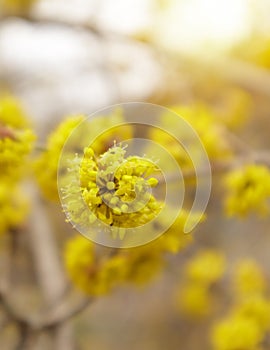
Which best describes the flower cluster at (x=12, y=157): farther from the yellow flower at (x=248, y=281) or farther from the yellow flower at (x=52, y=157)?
the yellow flower at (x=248, y=281)

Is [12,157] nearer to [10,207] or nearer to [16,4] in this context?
[10,207]

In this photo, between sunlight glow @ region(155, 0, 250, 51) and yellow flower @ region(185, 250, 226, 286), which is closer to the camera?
yellow flower @ region(185, 250, 226, 286)

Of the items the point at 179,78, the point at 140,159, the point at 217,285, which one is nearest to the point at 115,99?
the point at 179,78

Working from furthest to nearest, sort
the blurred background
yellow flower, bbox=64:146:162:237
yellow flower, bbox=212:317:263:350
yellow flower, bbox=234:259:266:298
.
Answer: the blurred background
yellow flower, bbox=234:259:266:298
yellow flower, bbox=212:317:263:350
yellow flower, bbox=64:146:162:237

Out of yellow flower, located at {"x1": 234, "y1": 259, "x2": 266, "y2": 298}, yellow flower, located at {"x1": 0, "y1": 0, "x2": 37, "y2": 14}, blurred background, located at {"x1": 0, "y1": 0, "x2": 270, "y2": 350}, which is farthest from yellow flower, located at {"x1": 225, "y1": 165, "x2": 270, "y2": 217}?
yellow flower, located at {"x1": 0, "y1": 0, "x2": 37, "y2": 14}

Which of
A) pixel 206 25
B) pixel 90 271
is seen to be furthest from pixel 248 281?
pixel 206 25

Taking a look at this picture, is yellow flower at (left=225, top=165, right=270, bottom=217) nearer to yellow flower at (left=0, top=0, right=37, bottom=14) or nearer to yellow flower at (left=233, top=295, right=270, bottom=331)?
yellow flower at (left=233, top=295, right=270, bottom=331)

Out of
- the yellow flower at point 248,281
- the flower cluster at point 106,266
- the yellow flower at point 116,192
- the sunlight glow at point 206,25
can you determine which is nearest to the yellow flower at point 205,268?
the yellow flower at point 248,281
